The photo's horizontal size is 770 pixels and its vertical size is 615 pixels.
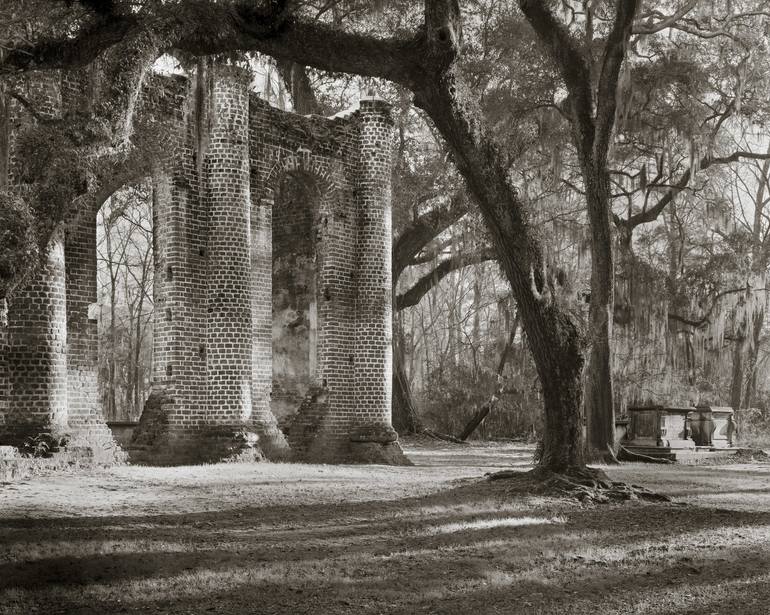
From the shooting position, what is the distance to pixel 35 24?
11078mm

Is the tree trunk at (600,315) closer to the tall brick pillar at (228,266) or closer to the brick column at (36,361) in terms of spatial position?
the tall brick pillar at (228,266)

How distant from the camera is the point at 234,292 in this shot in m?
16.9

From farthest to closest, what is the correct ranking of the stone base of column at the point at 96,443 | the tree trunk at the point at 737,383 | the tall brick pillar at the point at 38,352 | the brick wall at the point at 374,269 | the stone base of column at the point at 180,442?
the tree trunk at the point at 737,383 < the brick wall at the point at 374,269 < the stone base of column at the point at 180,442 < the stone base of column at the point at 96,443 < the tall brick pillar at the point at 38,352

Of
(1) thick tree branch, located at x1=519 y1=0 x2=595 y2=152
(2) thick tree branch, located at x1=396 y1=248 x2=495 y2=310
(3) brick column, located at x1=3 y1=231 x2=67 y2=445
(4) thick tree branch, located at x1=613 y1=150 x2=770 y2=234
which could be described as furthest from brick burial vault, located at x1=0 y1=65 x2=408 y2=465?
(2) thick tree branch, located at x1=396 y1=248 x2=495 y2=310

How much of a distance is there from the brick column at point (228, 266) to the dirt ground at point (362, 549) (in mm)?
3369

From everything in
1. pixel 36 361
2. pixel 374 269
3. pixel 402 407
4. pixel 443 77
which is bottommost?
pixel 402 407

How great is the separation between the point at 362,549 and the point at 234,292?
29.7ft

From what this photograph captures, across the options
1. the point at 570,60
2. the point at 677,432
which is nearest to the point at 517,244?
the point at 570,60

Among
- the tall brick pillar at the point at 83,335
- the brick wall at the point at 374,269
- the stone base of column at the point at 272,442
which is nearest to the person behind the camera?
the tall brick pillar at the point at 83,335

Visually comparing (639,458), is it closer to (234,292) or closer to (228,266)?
(234,292)

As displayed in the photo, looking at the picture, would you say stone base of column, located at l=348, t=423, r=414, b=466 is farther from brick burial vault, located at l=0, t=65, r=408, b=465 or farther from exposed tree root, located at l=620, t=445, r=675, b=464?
exposed tree root, located at l=620, t=445, r=675, b=464

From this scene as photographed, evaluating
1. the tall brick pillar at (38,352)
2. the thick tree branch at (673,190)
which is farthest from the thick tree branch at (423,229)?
the tall brick pillar at (38,352)

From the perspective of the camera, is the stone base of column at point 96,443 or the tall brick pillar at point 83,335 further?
the tall brick pillar at point 83,335

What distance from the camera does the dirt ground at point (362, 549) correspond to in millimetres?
6832
